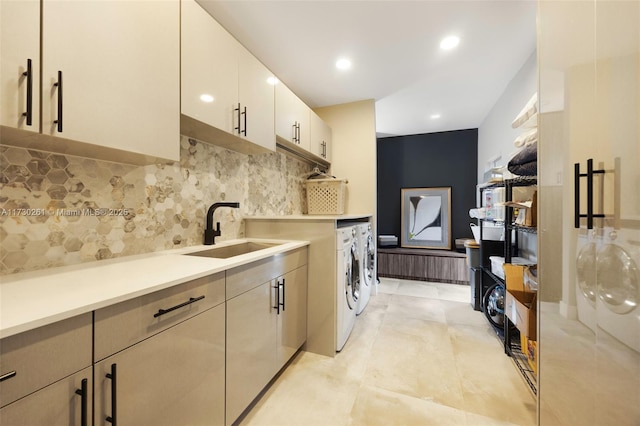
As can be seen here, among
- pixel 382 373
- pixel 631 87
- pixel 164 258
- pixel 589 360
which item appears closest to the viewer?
pixel 631 87

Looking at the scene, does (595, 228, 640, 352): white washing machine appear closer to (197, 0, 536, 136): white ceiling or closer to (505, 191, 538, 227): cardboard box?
(505, 191, 538, 227): cardboard box

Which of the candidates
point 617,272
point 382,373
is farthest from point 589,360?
point 382,373

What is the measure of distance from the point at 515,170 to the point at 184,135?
2360 millimetres

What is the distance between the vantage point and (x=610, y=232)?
0.81 meters

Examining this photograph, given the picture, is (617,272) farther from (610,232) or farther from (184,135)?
(184,135)

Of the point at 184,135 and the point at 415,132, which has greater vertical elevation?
the point at 415,132

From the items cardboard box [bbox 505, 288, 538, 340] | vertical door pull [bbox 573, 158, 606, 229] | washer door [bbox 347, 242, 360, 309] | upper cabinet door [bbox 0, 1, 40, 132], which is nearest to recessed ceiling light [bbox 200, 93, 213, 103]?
upper cabinet door [bbox 0, 1, 40, 132]

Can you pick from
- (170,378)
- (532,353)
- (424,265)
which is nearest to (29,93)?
(170,378)

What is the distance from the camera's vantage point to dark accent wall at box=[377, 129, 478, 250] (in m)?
4.38

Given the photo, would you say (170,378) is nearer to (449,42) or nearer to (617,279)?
(617,279)

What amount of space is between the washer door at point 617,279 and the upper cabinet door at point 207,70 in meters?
1.87

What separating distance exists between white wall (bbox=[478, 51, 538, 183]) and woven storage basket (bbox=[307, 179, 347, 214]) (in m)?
1.84

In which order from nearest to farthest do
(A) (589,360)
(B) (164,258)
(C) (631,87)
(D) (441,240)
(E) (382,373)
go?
(C) (631,87) < (A) (589,360) < (B) (164,258) < (E) (382,373) < (D) (441,240)

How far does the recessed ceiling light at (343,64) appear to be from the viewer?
2387 mm
